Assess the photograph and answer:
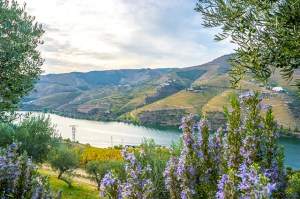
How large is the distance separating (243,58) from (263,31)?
3.07 feet

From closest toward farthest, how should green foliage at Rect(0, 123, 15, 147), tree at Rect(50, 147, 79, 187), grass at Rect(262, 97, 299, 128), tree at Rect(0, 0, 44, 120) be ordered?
tree at Rect(0, 0, 44, 120) → green foliage at Rect(0, 123, 15, 147) → tree at Rect(50, 147, 79, 187) → grass at Rect(262, 97, 299, 128)

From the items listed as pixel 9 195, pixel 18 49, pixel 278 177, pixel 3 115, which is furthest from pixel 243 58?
pixel 3 115

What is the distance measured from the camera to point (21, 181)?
633cm

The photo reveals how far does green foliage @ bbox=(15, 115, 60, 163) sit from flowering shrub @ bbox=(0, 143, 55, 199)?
1846 centimetres

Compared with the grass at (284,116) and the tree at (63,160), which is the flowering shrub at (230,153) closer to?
the tree at (63,160)

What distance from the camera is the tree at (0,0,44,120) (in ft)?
48.6

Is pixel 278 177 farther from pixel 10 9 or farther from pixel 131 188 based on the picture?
pixel 10 9

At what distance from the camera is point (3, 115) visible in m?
17.2

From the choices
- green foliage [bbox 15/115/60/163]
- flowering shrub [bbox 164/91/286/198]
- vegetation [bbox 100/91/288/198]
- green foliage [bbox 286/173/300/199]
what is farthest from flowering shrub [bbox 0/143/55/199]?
green foliage [bbox 15/115/60/163]

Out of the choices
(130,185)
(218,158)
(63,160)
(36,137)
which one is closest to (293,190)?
(218,158)

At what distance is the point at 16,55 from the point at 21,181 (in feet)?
34.2

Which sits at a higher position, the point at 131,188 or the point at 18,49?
the point at 18,49

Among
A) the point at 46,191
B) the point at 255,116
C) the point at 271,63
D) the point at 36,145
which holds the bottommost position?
the point at 36,145

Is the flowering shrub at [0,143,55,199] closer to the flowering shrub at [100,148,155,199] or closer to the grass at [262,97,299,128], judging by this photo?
the flowering shrub at [100,148,155,199]
